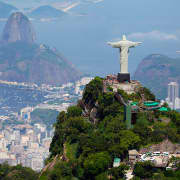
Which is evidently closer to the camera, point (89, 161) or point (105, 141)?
point (89, 161)

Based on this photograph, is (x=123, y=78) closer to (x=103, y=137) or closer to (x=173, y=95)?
(x=103, y=137)

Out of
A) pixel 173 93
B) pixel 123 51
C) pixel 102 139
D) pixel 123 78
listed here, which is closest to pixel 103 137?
pixel 102 139

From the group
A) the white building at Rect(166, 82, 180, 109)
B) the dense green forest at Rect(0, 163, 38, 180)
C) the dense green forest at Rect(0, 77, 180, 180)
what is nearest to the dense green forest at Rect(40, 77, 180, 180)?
the dense green forest at Rect(0, 77, 180, 180)

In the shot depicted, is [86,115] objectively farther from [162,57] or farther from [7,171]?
[162,57]

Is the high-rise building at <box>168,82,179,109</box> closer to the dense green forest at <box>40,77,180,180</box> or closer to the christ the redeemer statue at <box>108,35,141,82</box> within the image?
the christ the redeemer statue at <box>108,35,141,82</box>

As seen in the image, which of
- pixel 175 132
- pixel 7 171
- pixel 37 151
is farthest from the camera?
pixel 37 151

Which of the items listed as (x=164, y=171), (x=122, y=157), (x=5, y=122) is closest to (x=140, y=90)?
(x=122, y=157)

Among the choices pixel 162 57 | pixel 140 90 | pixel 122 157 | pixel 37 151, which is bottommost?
pixel 37 151
